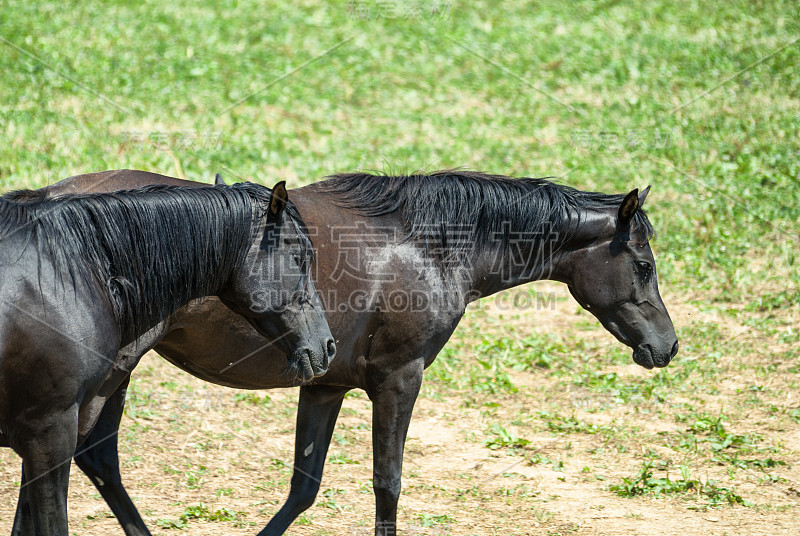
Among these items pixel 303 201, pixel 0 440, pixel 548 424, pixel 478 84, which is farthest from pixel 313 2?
pixel 0 440

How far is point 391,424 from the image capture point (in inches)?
183

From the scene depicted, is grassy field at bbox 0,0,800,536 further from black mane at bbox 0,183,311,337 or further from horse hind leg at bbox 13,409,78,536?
black mane at bbox 0,183,311,337

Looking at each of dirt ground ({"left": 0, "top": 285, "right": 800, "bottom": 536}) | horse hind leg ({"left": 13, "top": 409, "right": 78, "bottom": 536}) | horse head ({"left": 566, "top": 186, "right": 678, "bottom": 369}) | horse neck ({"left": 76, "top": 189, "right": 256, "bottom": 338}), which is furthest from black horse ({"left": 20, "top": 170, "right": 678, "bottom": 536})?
horse hind leg ({"left": 13, "top": 409, "right": 78, "bottom": 536})

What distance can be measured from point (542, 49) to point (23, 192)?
36.9 ft

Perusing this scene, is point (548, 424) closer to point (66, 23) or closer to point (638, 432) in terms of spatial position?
point (638, 432)

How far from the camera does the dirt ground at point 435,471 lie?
5.36 meters

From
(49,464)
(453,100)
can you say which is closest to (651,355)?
(49,464)

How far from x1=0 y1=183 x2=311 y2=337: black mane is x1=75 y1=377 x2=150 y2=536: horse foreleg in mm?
1275

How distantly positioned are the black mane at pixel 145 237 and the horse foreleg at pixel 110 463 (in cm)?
127

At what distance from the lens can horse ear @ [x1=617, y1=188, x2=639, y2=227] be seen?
16.0 feet

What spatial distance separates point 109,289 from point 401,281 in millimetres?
1730

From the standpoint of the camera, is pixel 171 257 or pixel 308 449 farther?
pixel 308 449

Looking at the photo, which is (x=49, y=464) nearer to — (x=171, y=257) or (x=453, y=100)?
(x=171, y=257)

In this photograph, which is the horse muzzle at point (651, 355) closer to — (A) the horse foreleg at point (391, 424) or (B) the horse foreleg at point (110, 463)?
(A) the horse foreleg at point (391, 424)
